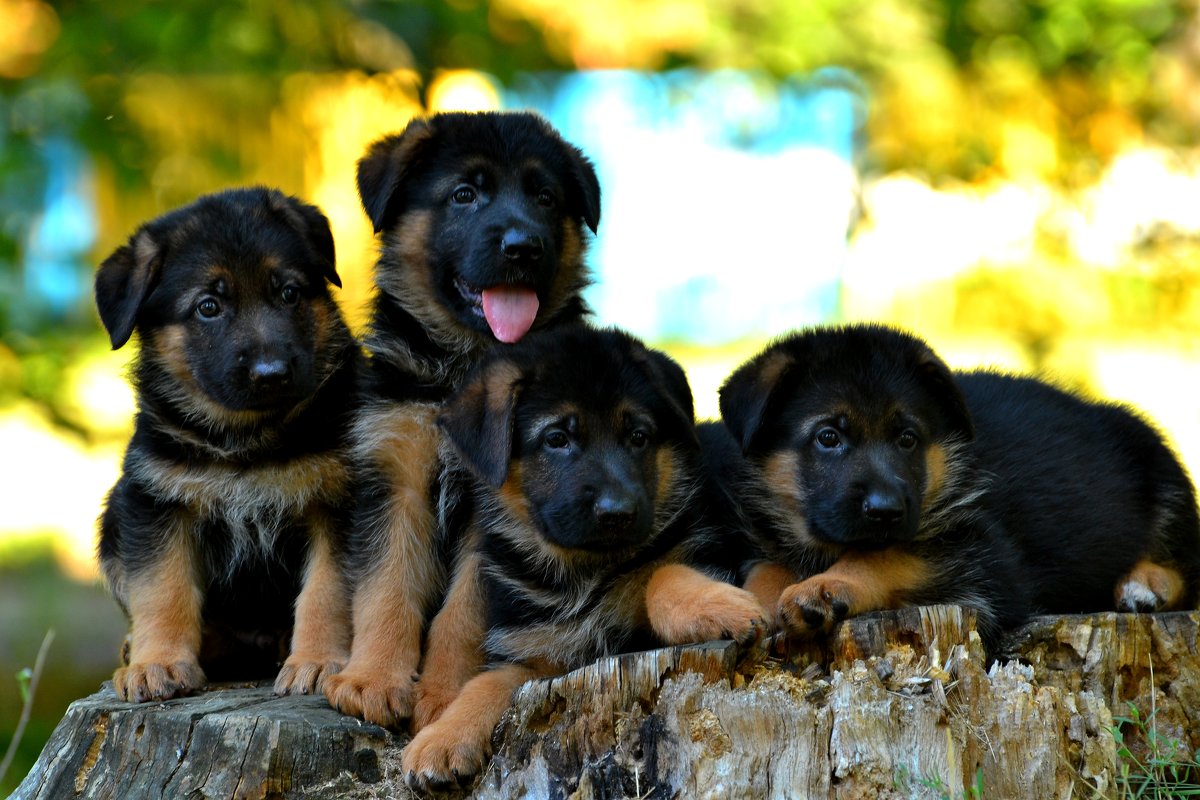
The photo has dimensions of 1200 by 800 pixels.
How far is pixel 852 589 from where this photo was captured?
436 centimetres

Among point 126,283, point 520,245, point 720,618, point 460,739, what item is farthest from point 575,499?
point 126,283

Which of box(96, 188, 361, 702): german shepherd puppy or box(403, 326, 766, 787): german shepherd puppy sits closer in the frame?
box(403, 326, 766, 787): german shepherd puppy

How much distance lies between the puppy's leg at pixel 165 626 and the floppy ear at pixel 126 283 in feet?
2.68

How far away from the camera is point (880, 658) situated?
4.26 m

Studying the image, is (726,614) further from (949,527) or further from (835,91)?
(835,91)

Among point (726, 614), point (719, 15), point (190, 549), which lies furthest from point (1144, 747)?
point (719, 15)

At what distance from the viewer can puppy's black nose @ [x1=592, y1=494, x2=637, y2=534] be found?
456cm

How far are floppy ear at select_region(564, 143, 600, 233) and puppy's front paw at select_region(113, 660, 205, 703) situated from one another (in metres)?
2.34

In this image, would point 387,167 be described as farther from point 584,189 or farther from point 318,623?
point 318,623

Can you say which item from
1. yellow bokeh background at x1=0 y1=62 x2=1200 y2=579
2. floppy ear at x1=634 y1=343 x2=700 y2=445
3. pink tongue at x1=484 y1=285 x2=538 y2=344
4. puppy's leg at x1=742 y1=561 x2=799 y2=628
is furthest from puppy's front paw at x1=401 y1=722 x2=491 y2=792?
yellow bokeh background at x1=0 y1=62 x2=1200 y2=579

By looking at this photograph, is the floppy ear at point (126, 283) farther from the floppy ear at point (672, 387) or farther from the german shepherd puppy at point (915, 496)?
the german shepherd puppy at point (915, 496)

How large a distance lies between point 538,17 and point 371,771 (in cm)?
596

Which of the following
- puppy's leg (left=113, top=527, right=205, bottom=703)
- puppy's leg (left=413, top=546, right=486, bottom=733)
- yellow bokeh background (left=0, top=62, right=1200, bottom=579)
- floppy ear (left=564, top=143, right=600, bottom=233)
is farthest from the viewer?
yellow bokeh background (left=0, top=62, right=1200, bottom=579)

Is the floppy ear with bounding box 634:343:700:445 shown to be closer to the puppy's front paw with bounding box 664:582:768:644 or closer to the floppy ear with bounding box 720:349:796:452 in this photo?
the floppy ear with bounding box 720:349:796:452
